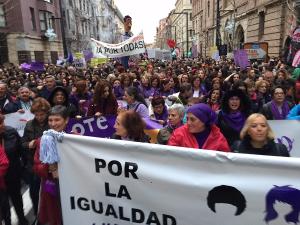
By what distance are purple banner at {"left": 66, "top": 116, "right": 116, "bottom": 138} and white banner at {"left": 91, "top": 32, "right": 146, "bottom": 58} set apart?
25.0 ft

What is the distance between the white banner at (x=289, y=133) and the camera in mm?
4836

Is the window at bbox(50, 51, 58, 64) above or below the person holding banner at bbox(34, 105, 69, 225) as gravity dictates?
above

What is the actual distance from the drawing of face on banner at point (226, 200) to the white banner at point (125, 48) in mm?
10672

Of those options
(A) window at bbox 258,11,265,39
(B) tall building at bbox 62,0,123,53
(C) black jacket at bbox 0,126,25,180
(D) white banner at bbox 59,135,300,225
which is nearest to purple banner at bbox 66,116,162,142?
(C) black jacket at bbox 0,126,25,180

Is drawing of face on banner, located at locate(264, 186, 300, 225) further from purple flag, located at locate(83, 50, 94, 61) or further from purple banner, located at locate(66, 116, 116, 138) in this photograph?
purple flag, located at locate(83, 50, 94, 61)

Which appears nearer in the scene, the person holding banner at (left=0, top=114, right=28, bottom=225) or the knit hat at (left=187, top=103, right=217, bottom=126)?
the knit hat at (left=187, top=103, right=217, bottom=126)

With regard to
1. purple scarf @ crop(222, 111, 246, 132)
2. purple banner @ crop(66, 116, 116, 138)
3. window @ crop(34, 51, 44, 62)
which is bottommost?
purple banner @ crop(66, 116, 116, 138)

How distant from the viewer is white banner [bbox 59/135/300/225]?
2.33 metres

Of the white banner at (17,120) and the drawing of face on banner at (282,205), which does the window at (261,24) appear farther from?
the drawing of face on banner at (282,205)

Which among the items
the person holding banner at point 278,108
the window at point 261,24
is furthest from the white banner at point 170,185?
→ the window at point 261,24

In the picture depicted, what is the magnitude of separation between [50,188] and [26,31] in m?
30.4

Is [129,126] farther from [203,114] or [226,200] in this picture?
[226,200]

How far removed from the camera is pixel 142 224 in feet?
8.95

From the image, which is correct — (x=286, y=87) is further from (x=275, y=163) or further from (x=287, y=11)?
(x=287, y=11)
